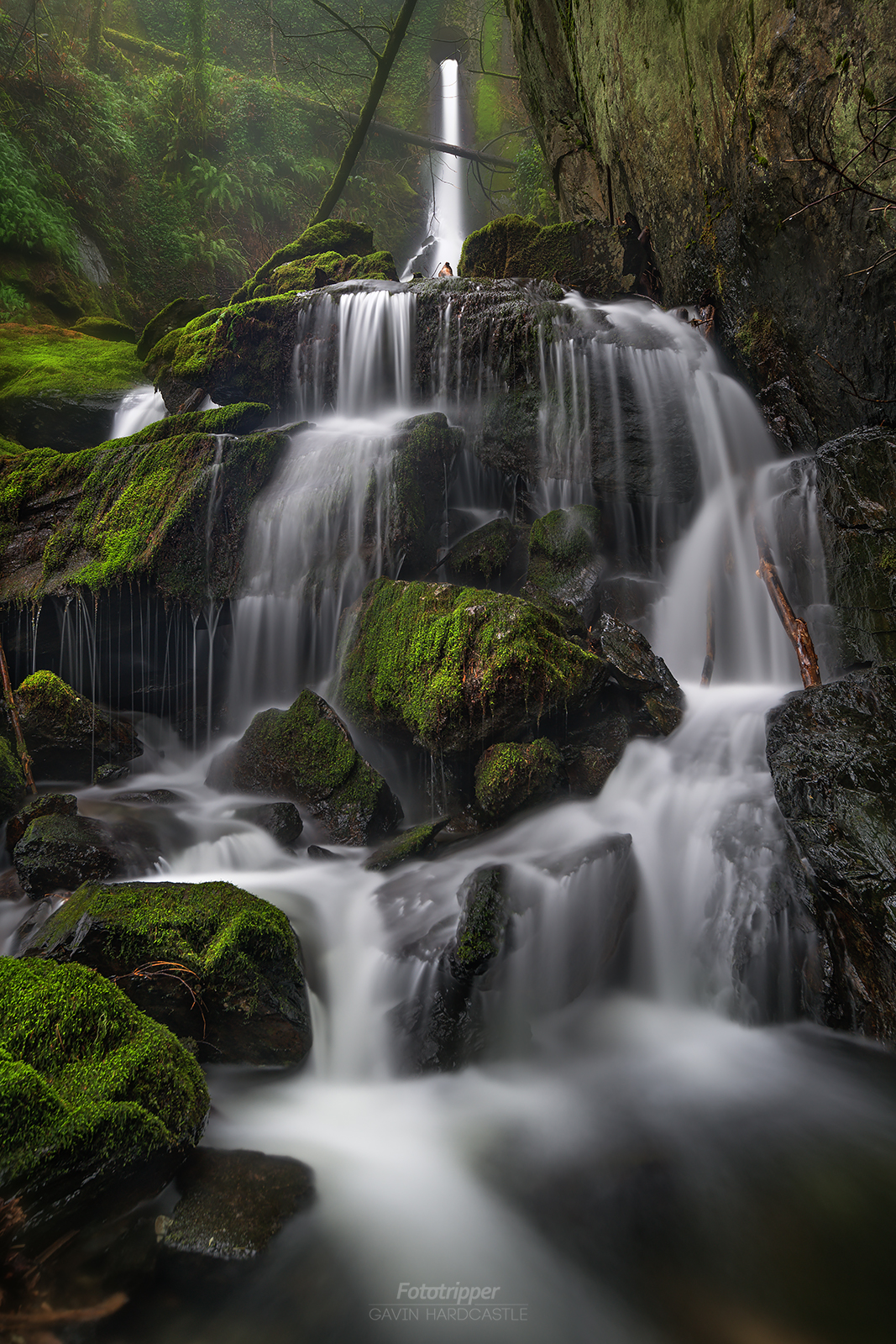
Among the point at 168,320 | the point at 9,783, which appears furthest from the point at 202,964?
the point at 168,320

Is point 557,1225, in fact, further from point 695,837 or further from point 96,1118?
point 695,837

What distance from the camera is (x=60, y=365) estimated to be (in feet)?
34.9

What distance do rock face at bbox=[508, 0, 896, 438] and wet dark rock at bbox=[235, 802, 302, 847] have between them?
568 centimetres

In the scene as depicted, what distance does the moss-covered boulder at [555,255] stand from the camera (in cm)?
981

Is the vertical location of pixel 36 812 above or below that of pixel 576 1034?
above

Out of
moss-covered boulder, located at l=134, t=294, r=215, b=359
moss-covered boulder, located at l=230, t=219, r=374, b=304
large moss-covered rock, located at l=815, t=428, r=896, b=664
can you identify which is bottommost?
large moss-covered rock, located at l=815, t=428, r=896, b=664

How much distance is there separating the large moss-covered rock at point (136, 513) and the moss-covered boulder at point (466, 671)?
249cm

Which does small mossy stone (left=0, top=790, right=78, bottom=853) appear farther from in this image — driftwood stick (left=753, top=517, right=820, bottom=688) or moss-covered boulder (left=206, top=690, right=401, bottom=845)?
driftwood stick (left=753, top=517, right=820, bottom=688)

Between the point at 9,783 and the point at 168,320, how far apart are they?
962 centimetres

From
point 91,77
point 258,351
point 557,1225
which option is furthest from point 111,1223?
point 91,77

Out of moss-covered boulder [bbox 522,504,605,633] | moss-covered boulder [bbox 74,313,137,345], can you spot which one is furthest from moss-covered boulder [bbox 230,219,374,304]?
moss-covered boulder [bbox 522,504,605,633]

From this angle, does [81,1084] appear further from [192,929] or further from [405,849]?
[405,849]

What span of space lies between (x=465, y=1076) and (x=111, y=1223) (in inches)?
64.3

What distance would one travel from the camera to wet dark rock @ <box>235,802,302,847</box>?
4922 millimetres
